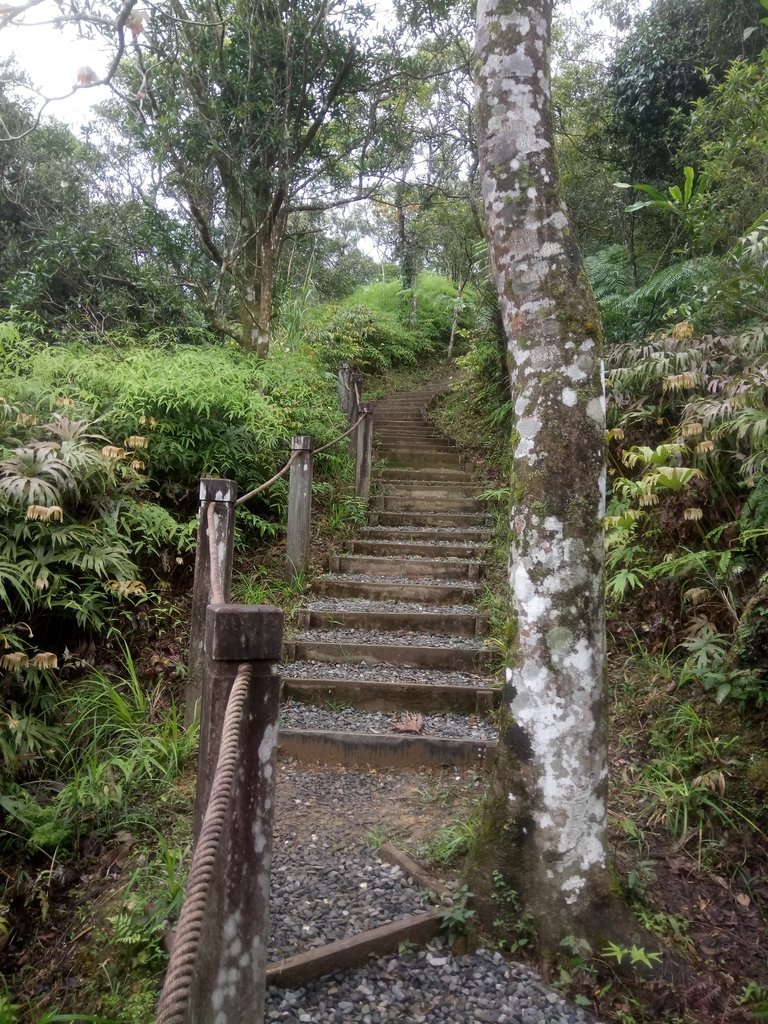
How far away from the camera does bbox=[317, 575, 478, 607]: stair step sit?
5211 mm

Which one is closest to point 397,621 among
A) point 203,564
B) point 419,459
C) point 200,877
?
point 203,564

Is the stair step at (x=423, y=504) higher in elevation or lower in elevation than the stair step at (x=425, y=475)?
lower

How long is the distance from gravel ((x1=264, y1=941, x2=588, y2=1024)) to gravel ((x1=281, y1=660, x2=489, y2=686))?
73.8 inches

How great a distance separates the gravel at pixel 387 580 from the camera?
534 centimetres

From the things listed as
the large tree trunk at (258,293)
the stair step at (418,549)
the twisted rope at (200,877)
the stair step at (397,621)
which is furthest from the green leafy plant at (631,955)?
the large tree trunk at (258,293)

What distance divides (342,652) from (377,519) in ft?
8.53

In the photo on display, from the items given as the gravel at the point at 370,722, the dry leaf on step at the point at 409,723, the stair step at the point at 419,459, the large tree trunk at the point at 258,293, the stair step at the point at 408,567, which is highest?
the large tree trunk at the point at 258,293

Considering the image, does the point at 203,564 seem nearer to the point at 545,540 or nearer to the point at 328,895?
the point at 328,895

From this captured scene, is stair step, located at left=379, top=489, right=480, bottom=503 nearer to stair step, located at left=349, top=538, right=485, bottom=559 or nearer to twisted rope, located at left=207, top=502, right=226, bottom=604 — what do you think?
stair step, located at left=349, top=538, right=485, bottom=559

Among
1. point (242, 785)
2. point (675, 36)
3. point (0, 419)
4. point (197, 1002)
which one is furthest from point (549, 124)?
point (675, 36)

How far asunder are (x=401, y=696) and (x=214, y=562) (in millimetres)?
1804

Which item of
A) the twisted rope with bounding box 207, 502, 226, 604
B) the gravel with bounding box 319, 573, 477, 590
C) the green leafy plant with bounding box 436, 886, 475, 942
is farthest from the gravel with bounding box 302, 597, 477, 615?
the green leafy plant with bounding box 436, 886, 475, 942

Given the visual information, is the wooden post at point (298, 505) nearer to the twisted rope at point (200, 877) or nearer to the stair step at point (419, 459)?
the stair step at point (419, 459)

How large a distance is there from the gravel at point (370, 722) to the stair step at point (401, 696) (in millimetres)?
43
